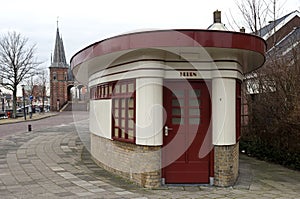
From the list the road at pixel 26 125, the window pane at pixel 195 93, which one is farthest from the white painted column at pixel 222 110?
the road at pixel 26 125

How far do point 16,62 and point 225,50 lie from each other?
114 ft

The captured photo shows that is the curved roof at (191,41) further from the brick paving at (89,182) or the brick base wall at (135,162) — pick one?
the brick paving at (89,182)

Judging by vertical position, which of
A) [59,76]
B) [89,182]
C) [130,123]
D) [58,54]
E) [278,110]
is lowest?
[89,182]

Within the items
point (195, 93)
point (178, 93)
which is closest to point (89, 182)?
point (178, 93)

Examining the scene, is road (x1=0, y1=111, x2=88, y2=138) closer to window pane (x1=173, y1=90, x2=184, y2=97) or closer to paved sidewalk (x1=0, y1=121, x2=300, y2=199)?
paved sidewalk (x1=0, y1=121, x2=300, y2=199)

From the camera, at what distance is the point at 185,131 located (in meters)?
6.92

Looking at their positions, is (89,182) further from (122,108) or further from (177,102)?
(177,102)

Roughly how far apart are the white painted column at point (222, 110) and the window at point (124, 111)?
171 centimetres

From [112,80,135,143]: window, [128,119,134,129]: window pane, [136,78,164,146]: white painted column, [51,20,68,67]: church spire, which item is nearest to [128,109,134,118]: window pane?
[112,80,135,143]: window

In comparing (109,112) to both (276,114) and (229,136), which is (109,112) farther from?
(276,114)

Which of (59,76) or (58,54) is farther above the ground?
→ (58,54)

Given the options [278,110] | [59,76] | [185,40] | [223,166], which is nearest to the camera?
[185,40]

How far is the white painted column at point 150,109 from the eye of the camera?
6.63 meters

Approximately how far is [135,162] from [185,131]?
4.04 ft
